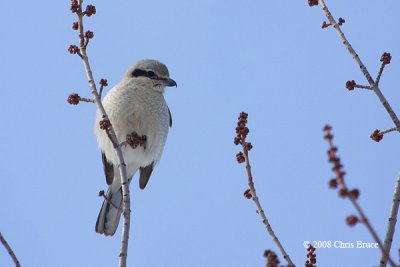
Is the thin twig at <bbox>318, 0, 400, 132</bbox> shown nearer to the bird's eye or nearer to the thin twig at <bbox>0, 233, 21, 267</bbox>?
the thin twig at <bbox>0, 233, 21, 267</bbox>

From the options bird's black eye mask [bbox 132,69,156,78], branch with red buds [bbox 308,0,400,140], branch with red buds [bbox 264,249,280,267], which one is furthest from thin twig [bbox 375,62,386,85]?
bird's black eye mask [bbox 132,69,156,78]

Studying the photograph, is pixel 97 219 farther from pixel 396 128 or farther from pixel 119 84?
pixel 396 128

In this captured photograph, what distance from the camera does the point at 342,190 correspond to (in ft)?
4.20

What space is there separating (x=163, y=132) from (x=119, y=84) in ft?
2.14

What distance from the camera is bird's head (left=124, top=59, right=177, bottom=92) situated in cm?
A: 562

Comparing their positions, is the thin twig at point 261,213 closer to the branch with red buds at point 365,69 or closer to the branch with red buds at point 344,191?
the branch with red buds at point 365,69

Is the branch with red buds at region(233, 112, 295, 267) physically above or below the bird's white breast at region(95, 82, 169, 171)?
below

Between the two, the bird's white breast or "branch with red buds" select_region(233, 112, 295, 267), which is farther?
the bird's white breast

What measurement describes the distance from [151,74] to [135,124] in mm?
778

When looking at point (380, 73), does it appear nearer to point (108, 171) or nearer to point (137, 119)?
point (137, 119)

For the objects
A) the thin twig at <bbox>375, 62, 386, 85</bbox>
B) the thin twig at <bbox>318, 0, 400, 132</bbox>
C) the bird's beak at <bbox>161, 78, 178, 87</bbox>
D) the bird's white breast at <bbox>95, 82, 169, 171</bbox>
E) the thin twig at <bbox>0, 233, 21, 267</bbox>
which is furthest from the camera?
the bird's beak at <bbox>161, 78, 178, 87</bbox>

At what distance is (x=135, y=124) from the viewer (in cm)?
513

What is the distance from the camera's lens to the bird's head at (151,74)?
5.62 m

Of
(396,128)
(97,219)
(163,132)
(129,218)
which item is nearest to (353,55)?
(396,128)
